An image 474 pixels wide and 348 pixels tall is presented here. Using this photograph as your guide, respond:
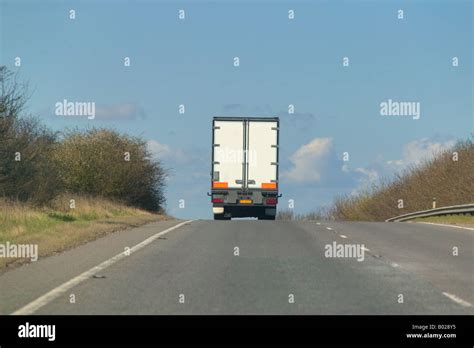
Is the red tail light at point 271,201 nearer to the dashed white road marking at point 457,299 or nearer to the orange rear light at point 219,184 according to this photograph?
the orange rear light at point 219,184

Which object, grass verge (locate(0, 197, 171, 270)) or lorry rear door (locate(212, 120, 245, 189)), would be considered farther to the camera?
lorry rear door (locate(212, 120, 245, 189))

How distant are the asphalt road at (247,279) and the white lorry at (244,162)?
17.0 metres

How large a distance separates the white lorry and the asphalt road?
17.0m

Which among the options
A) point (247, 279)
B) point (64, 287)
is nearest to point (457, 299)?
point (247, 279)

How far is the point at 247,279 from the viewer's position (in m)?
13.3

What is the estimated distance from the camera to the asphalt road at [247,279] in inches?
425

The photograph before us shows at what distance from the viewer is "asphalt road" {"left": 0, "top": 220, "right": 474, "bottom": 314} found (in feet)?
35.4

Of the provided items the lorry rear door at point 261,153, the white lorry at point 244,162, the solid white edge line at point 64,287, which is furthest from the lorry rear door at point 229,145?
the solid white edge line at point 64,287

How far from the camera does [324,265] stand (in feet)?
50.6

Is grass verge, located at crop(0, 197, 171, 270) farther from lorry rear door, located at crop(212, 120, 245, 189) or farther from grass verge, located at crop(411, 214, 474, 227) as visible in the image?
grass verge, located at crop(411, 214, 474, 227)

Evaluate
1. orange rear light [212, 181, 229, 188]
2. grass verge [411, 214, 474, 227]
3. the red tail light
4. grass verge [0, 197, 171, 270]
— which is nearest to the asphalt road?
grass verge [0, 197, 171, 270]

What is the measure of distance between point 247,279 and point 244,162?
81.9 feet

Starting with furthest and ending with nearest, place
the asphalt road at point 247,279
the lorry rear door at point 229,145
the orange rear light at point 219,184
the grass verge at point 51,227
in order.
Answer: the orange rear light at point 219,184 → the lorry rear door at point 229,145 → the grass verge at point 51,227 → the asphalt road at point 247,279

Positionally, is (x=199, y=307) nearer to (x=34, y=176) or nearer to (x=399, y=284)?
(x=399, y=284)
